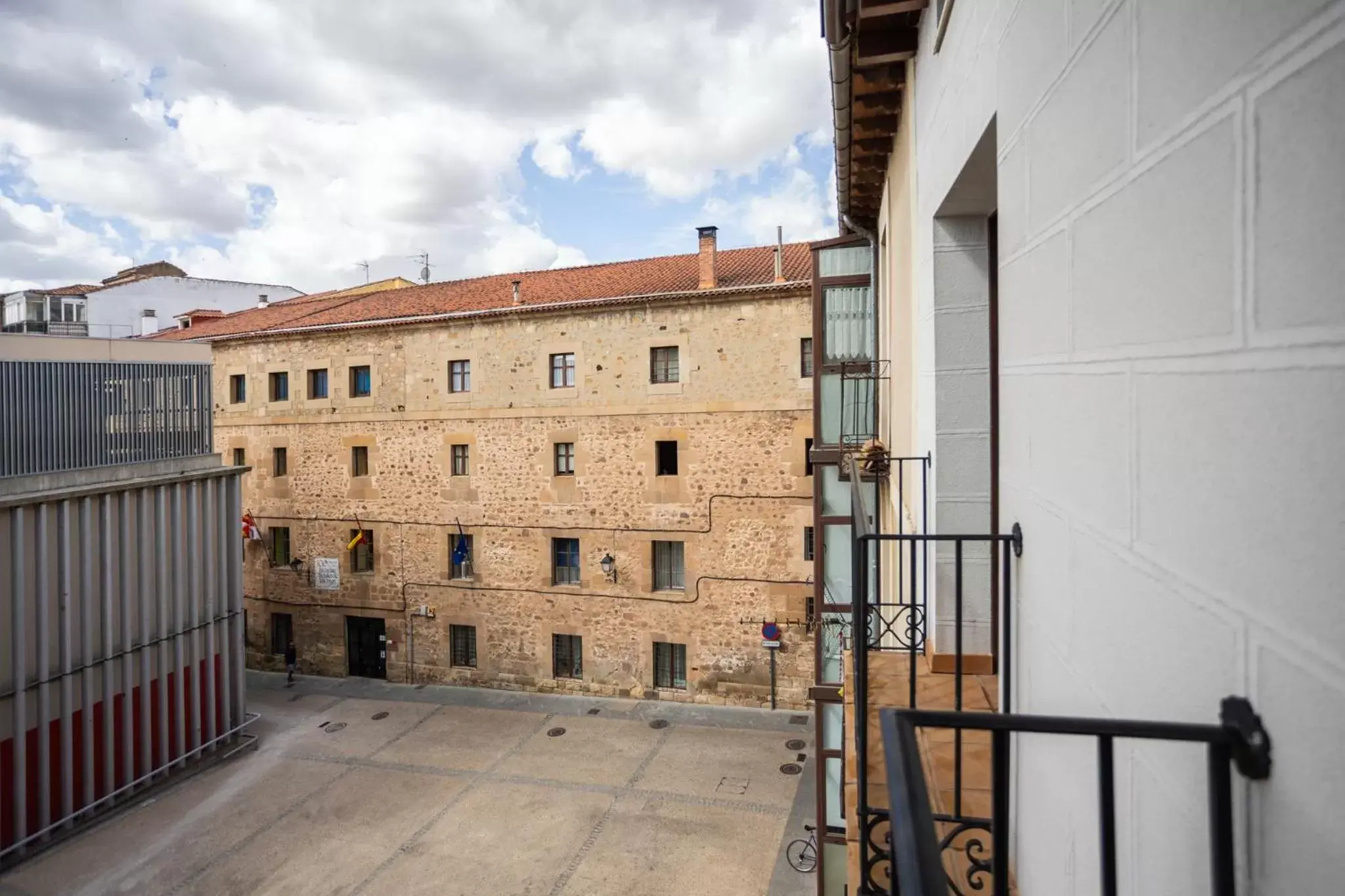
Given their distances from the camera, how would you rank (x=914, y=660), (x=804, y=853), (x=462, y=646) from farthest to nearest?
(x=462, y=646) < (x=804, y=853) < (x=914, y=660)

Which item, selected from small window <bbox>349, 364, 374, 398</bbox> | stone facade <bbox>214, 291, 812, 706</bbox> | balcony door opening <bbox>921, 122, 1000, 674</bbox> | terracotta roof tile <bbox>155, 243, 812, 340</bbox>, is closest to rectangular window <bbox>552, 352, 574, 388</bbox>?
stone facade <bbox>214, 291, 812, 706</bbox>

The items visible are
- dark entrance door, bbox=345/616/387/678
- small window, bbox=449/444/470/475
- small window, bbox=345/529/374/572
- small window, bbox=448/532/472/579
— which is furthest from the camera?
dark entrance door, bbox=345/616/387/678

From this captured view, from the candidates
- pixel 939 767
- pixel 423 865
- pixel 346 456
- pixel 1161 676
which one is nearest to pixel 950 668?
pixel 939 767

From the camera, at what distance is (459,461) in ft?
64.7

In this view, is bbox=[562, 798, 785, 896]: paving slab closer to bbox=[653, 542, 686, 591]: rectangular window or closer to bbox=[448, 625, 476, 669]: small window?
bbox=[653, 542, 686, 591]: rectangular window

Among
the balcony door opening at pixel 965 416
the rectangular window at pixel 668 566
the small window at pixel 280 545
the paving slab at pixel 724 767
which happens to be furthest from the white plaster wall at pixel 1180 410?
the small window at pixel 280 545

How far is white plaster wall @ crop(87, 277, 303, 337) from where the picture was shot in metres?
31.5

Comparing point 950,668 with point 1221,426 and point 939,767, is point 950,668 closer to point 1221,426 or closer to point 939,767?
point 939,767

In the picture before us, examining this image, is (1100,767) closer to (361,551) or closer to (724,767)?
(724,767)

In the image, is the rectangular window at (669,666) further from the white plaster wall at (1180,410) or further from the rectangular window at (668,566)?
the white plaster wall at (1180,410)

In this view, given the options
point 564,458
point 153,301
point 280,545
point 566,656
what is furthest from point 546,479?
point 153,301

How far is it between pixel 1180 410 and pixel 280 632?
24366 millimetres

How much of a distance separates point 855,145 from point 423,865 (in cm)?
1152

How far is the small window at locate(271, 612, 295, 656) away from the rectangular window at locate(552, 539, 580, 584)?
28.2ft
